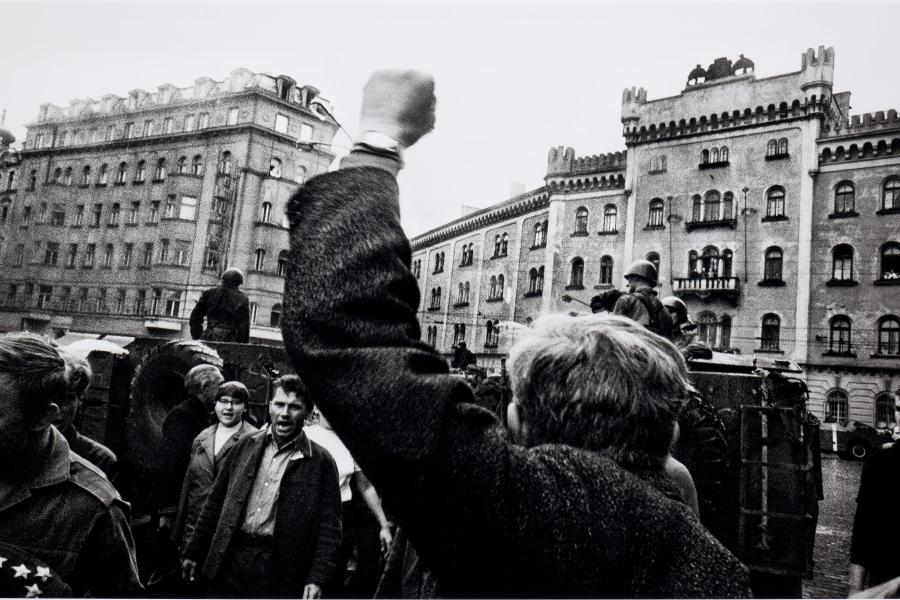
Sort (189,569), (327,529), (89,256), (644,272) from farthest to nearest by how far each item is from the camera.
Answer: (89,256) → (644,272) → (327,529) → (189,569)

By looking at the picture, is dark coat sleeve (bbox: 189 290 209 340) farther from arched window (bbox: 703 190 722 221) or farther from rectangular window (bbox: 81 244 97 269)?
rectangular window (bbox: 81 244 97 269)

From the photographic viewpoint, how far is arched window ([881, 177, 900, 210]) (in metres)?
25.2

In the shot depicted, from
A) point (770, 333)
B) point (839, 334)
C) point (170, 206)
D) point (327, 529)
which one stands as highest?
point (170, 206)

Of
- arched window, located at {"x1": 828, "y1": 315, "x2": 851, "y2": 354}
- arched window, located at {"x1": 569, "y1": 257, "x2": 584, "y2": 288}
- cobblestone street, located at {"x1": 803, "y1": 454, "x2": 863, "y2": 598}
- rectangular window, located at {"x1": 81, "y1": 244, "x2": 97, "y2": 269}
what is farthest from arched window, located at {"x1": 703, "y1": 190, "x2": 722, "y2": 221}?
rectangular window, located at {"x1": 81, "y1": 244, "x2": 97, "y2": 269}

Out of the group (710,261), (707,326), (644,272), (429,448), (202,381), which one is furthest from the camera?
(710,261)

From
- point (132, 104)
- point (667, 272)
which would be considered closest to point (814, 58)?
point (667, 272)

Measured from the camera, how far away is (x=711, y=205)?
29.0 metres

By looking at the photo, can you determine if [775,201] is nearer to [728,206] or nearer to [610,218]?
[728,206]

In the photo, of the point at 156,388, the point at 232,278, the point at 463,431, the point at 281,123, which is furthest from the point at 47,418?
the point at 281,123

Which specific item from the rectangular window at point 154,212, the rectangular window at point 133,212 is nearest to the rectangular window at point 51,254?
the rectangular window at point 133,212

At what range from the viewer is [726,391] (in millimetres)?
5559

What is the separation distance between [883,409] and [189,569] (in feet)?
88.9

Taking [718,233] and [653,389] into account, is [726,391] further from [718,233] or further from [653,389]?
[718,233]

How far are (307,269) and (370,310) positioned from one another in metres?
0.10
